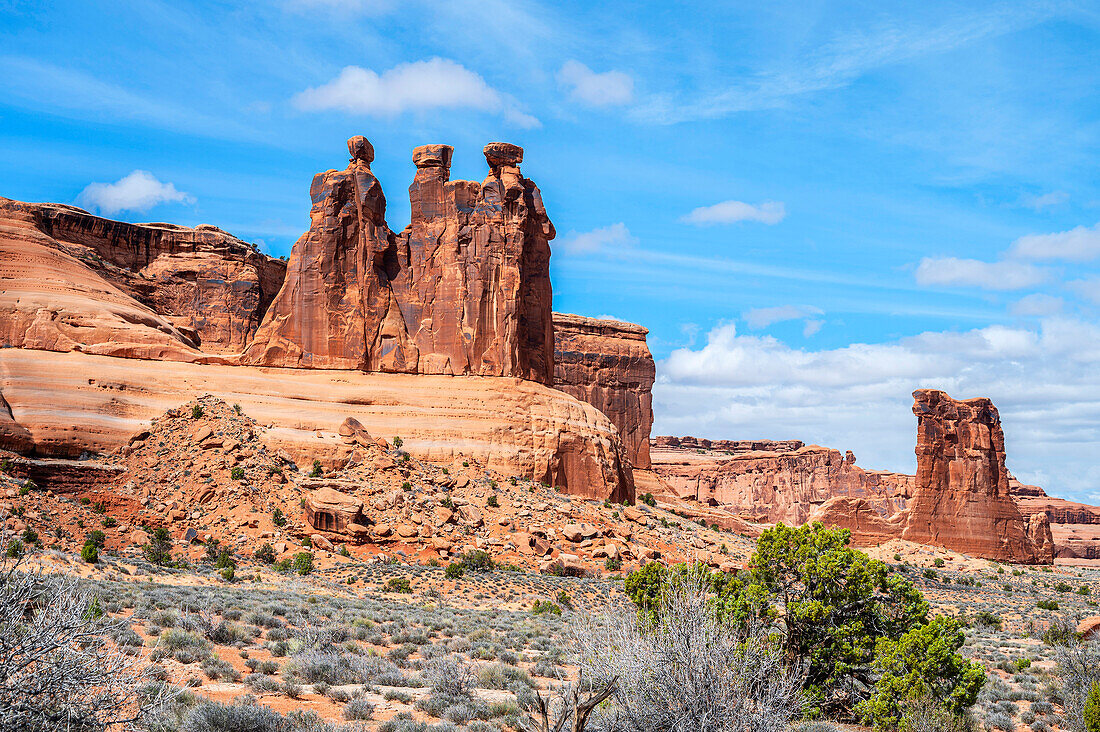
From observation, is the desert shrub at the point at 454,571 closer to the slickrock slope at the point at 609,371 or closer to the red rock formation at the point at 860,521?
the red rock formation at the point at 860,521

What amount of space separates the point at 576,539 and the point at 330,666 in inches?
1067

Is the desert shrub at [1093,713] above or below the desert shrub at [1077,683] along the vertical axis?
above

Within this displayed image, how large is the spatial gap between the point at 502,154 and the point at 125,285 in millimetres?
38153

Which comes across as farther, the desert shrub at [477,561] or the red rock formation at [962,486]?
the red rock formation at [962,486]

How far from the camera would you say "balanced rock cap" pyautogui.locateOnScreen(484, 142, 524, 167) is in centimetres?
5666

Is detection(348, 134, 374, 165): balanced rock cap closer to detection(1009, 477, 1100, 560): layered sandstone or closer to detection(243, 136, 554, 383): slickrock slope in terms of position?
detection(243, 136, 554, 383): slickrock slope

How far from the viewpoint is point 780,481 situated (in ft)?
376

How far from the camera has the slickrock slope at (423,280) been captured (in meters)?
54.7

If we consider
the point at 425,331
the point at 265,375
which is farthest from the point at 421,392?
the point at 265,375

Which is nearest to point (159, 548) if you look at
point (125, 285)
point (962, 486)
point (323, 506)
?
point (323, 506)

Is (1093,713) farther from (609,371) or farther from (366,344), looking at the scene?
(609,371)

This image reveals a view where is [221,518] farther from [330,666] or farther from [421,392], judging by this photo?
[330,666]

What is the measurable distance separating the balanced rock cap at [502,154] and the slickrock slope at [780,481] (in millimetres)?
59689

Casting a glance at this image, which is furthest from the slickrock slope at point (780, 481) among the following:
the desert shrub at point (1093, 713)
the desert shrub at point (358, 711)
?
the desert shrub at point (358, 711)
